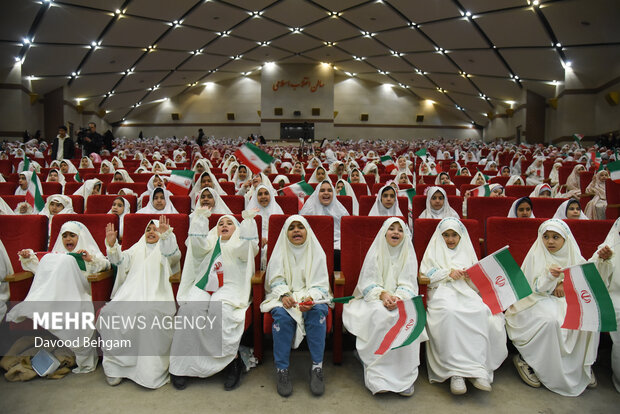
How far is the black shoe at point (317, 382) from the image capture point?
2793 millimetres

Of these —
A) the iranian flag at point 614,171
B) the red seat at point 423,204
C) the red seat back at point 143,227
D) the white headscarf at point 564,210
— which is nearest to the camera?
the red seat back at point 143,227

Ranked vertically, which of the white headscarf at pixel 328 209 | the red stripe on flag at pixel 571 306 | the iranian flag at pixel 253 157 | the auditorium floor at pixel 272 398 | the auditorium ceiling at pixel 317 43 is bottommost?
the auditorium floor at pixel 272 398

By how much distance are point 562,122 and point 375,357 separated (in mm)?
16473

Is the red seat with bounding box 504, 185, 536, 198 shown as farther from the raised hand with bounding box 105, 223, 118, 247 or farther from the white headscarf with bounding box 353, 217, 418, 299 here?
the raised hand with bounding box 105, 223, 118, 247

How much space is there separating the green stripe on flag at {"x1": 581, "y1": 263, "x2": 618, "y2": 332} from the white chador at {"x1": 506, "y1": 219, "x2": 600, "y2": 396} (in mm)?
209

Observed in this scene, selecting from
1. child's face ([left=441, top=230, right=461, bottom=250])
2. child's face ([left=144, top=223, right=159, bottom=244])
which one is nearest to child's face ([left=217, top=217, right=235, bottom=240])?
child's face ([left=144, top=223, right=159, bottom=244])

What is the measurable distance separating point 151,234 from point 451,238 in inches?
92.6

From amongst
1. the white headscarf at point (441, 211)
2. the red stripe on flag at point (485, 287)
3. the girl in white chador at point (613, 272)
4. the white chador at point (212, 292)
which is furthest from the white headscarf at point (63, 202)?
the girl in white chador at point (613, 272)

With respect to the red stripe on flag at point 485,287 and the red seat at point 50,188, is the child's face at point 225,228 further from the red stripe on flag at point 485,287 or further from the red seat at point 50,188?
the red seat at point 50,188

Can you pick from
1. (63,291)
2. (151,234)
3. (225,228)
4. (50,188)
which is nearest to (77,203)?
(50,188)

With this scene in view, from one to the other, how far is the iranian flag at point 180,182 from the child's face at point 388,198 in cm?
277

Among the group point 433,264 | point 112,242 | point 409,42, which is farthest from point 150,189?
point 409,42

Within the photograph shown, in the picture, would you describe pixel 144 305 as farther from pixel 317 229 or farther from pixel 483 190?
pixel 483 190

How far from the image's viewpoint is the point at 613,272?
10.2 feet
